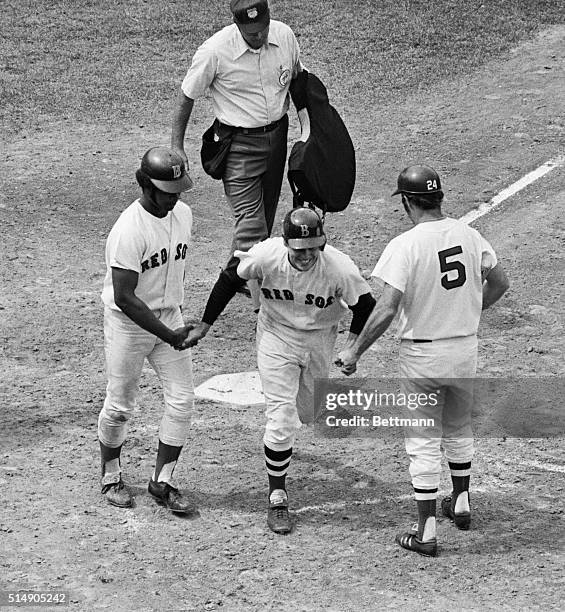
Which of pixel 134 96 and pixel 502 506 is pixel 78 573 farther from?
pixel 134 96

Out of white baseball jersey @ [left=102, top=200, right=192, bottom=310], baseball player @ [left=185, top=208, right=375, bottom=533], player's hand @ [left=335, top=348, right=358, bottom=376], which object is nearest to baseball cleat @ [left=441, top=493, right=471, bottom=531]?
baseball player @ [left=185, top=208, right=375, bottom=533]

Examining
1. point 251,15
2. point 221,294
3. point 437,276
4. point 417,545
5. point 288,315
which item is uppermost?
point 251,15

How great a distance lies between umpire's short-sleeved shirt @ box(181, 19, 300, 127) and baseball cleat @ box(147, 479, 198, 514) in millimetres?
2940

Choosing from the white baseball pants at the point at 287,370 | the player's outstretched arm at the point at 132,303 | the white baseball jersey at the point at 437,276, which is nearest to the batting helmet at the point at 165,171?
the player's outstretched arm at the point at 132,303

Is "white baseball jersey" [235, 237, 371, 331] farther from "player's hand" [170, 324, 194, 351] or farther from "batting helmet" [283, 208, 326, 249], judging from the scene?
"player's hand" [170, 324, 194, 351]

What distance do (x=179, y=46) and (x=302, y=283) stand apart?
8845mm

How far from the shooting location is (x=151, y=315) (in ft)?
20.9

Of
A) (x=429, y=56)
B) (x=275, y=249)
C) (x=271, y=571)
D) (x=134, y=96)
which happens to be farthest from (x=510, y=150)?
(x=271, y=571)

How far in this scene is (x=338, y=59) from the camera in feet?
46.9

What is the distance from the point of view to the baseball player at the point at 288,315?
6.55 metres

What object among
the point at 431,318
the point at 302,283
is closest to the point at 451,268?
the point at 431,318

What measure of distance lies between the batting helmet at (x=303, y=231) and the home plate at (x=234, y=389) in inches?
76.3

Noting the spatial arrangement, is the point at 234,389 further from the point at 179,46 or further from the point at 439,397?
the point at 179,46

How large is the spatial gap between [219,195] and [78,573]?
586cm
